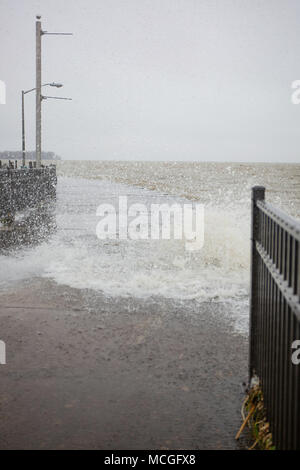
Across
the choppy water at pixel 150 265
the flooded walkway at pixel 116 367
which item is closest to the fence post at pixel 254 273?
the flooded walkway at pixel 116 367

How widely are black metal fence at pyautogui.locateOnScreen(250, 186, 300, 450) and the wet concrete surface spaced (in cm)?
50

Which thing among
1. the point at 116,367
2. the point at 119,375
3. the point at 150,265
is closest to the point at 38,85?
the point at 150,265

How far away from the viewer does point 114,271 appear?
8172mm

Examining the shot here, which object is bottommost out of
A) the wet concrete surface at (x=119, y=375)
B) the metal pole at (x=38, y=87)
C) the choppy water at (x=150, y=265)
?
the wet concrete surface at (x=119, y=375)

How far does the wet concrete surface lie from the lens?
131 inches

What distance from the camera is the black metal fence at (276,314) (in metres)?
2.41

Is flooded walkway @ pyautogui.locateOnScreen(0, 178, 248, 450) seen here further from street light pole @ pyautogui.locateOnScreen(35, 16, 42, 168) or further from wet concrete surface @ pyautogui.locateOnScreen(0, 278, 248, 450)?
street light pole @ pyautogui.locateOnScreen(35, 16, 42, 168)

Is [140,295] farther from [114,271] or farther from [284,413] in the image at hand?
[284,413]

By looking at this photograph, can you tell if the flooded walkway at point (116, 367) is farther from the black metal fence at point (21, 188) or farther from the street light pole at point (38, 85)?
the street light pole at point (38, 85)

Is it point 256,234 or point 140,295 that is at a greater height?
point 256,234

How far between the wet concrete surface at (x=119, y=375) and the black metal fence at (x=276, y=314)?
19.7 inches
